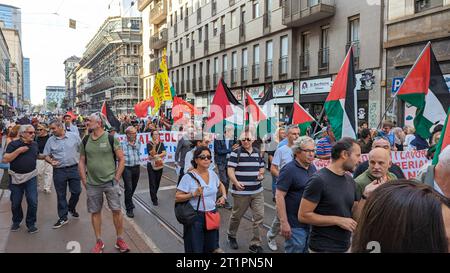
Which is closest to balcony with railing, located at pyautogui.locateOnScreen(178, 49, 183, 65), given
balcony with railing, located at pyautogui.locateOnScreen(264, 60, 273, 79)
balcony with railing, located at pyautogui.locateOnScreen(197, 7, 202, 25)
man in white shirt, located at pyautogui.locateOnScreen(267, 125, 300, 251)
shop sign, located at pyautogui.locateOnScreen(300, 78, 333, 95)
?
balcony with railing, located at pyautogui.locateOnScreen(197, 7, 202, 25)

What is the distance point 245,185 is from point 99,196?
2.05m

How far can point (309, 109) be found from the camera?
74.6 ft

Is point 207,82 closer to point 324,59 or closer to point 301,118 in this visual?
point 324,59

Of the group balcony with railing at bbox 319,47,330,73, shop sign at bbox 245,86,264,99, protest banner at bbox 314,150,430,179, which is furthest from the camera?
shop sign at bbox 245,86,264,99

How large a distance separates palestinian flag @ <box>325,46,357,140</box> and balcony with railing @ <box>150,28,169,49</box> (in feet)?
135

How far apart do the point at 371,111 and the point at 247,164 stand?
14112 millimetres

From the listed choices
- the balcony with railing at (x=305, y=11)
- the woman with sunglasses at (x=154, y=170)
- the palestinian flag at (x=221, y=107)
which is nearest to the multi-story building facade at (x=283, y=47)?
the balcony with railing at (x=305, y=11)

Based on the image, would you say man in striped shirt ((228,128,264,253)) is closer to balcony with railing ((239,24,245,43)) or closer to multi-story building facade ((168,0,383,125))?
multi-story building facade ((168,0,383,125))

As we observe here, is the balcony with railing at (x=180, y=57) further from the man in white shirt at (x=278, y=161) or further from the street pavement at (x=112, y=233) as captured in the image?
the man in white shirt at (x=278, y=161)

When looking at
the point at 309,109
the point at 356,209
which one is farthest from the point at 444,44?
the point at 356,209

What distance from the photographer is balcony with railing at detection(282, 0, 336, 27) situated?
67.2ft

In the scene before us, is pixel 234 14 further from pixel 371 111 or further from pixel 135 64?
pixel 135 64

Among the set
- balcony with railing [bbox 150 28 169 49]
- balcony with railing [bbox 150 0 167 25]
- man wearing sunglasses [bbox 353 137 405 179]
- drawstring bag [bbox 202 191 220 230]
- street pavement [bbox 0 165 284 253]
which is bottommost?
street pavement [bbox 0 165 284 253]

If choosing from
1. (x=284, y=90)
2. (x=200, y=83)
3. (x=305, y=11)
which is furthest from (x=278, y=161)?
(x=200, y=83)
